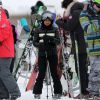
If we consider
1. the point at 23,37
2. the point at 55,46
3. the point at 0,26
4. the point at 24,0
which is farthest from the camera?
the point at 24,0

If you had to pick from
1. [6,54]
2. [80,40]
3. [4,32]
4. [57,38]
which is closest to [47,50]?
[57,38]

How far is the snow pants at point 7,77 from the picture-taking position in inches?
362

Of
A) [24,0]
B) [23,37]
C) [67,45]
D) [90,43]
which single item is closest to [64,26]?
[90,43]

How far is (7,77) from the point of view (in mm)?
9289

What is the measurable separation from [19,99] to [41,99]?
421 mm

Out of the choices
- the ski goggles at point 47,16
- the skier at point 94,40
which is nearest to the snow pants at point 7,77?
the ski goggles at point 47,16

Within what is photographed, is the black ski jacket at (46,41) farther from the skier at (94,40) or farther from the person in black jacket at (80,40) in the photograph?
the skier at (94,40)

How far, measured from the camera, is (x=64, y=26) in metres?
9.48

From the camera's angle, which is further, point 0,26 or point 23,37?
point 23,37

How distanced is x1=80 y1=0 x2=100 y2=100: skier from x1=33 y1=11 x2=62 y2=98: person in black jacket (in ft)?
3.84

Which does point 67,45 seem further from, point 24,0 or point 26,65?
point 24,0

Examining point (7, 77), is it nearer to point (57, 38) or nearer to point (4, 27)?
point (4, 27)

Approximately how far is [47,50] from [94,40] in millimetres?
1329

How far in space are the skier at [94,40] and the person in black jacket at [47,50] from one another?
1.17m
